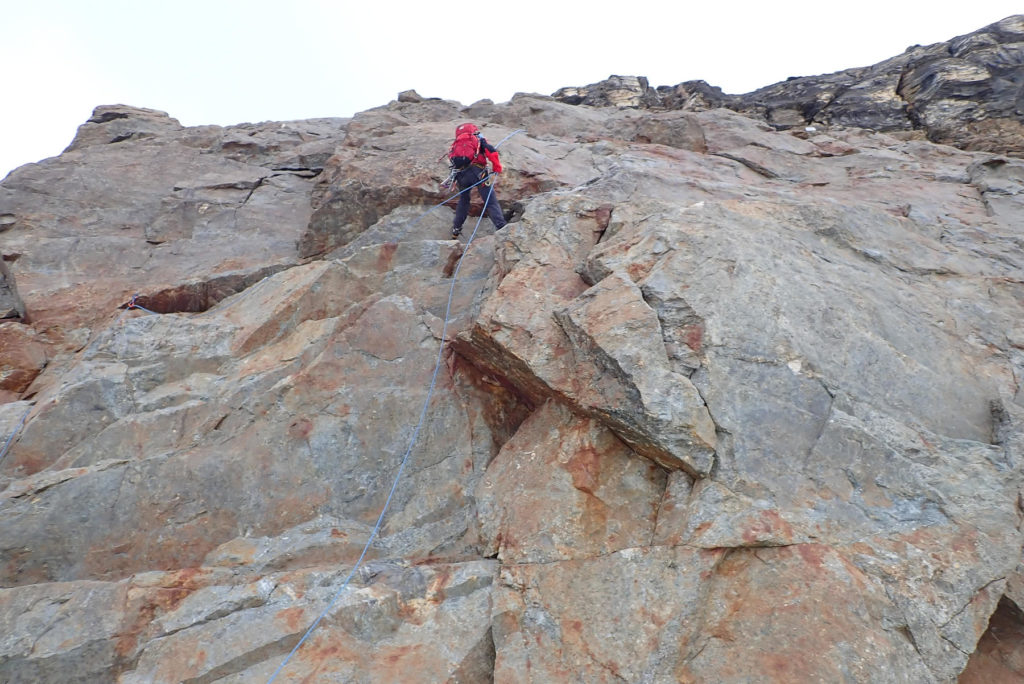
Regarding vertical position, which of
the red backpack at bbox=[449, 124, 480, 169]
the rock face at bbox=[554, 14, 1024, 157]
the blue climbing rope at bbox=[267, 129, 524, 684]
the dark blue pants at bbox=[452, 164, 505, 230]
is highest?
the rock face at bbox=[554, 14, 1024, 157]

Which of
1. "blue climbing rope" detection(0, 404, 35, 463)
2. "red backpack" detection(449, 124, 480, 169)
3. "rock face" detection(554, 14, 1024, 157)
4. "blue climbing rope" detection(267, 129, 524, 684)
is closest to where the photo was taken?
"blue climbing rope" detection(267, 129, 524, 684)

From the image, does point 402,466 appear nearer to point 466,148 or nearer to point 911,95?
point 466,148

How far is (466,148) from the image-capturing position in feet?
28.2

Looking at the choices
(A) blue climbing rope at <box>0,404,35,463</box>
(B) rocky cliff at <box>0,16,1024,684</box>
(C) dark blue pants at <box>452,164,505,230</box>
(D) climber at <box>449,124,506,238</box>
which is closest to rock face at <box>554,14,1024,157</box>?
(B) rocky cliff at <box>0,16,1024,684</box>

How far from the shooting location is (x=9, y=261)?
8812 millimetres

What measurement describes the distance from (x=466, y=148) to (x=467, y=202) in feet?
2.44

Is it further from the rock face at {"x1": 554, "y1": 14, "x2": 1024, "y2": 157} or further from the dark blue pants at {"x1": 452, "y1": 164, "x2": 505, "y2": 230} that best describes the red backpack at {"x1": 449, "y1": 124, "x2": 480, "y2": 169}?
the rock face at {"x1": 554, "y1": 14, "x2": 1024, "y2": 157}

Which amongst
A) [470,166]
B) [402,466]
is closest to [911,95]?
[470,166]

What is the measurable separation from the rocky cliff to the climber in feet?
1.95

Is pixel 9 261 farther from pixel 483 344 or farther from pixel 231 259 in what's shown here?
pixel 483 344

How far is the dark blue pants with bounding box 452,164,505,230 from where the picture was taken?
28.4ft

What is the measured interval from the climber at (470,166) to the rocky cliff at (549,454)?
1.95 feet

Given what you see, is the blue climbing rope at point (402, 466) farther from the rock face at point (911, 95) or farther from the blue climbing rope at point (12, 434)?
the rock face at point (911, 95)

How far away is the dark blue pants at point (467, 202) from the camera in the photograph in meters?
8.65
